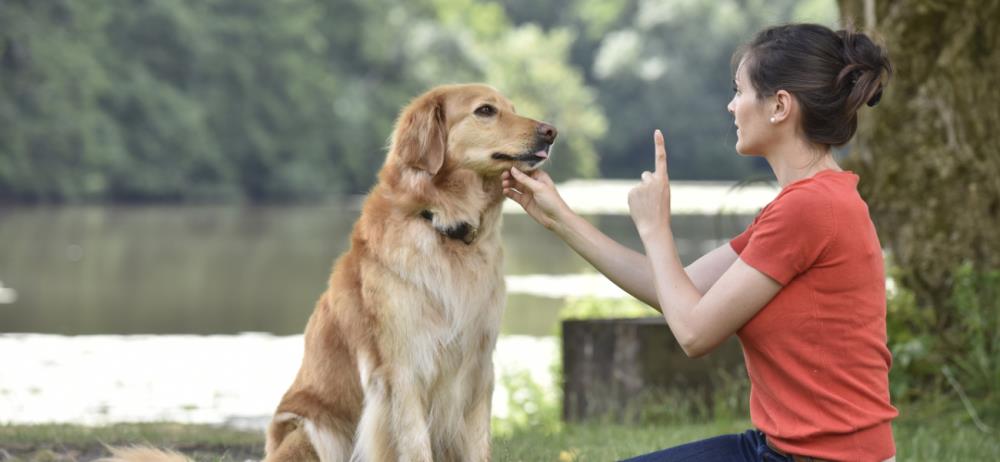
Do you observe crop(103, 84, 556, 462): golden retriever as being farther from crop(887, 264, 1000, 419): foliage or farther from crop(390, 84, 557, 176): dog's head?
crop(887, 264, 1000, 419): foliage

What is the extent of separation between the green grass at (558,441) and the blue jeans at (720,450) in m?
1.69

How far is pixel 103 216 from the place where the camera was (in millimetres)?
38125

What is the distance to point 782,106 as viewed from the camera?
10.1 ft

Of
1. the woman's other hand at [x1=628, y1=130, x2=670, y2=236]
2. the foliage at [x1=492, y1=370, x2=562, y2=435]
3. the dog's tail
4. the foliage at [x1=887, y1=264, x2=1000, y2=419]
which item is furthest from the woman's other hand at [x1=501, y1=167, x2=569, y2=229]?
the foliage at [x1=492, y1=370, x2=562, y2=435]

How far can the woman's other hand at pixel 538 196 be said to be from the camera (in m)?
3.55

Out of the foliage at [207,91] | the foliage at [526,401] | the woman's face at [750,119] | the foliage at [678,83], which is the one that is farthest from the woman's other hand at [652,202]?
the foliage at [678,83]

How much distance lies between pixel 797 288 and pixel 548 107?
67.4 m

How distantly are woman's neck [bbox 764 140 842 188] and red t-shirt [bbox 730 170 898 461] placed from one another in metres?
0.07

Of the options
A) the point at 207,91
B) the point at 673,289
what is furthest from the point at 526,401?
the point at 207,91

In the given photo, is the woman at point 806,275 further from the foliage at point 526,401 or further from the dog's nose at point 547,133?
the foliage at point 526,401

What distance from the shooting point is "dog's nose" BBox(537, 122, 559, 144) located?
14.0 ft

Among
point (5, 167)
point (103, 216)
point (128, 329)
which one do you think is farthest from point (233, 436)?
point (5, 167)

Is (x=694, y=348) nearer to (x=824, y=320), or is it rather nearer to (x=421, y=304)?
(x=824, y=320)

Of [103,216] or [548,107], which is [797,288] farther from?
[548,107]
